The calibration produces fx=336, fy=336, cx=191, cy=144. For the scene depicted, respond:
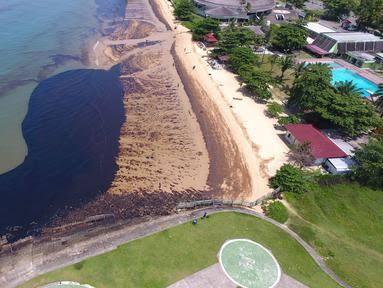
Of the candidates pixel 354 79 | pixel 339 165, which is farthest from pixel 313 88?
pixel 354 79

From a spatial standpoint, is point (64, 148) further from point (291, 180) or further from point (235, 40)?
point (235, 40)

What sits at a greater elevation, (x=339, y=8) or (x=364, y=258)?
(x=339, y=8)

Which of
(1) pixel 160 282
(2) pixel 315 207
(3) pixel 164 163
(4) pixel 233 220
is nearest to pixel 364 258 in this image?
(2) pixel 315 207

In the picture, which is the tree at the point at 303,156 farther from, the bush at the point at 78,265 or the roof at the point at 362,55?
the roof at the point at 362,55

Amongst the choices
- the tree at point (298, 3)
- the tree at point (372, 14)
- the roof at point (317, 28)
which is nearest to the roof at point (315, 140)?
the roof at point (317, 28)

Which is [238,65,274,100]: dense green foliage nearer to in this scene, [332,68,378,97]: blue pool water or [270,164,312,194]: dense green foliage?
[332,68,378,97]: blue pool water

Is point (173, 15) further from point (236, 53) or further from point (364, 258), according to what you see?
point (364, 258)
